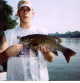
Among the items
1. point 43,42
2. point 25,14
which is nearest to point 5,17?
point 25,14

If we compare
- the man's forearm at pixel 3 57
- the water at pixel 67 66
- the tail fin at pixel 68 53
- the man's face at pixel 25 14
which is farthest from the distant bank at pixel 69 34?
the man's forearm at pixel 3 57

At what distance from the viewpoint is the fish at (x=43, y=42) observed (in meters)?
1.68

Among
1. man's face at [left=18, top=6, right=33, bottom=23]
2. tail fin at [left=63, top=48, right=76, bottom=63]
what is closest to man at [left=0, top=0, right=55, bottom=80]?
man's face at [left=18, top=6, right=33, bottom=23]

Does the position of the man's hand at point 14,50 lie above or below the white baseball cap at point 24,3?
below

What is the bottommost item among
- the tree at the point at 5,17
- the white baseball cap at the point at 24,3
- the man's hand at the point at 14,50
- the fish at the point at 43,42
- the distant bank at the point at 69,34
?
the man's hand at the point at 14,50

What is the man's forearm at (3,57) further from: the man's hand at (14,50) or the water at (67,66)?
the water at (67,66)

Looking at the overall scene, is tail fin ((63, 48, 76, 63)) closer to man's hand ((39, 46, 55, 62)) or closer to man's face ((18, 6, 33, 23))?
man's hand ((39, 46, 55, 62))

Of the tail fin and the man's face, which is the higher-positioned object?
the man's face

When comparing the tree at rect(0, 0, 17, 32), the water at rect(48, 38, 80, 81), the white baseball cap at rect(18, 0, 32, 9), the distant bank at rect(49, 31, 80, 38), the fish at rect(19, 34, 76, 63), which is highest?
the white baseball cap at rect(18, 0, 32, 9)

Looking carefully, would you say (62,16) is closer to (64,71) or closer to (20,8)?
(20,8)

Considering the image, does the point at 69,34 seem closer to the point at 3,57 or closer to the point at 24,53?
the point at 24,53

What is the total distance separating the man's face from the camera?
1.73 metres

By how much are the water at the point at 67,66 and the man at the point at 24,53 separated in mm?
83

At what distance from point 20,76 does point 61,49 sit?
1.88ft
